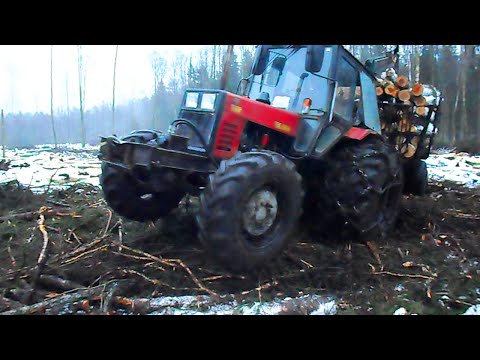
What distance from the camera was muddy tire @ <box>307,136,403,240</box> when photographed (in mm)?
5324

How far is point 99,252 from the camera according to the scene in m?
4.95

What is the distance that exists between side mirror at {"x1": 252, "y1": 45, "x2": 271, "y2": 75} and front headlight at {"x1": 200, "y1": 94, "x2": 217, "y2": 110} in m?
1.41

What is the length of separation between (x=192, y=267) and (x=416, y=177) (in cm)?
490

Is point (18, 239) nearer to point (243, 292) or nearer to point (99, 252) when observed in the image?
point (99, 252)

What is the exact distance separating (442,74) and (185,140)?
2546 centimetres

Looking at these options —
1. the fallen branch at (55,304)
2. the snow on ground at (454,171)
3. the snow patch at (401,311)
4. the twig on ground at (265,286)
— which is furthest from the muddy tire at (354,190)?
the snow on ground at (454,171)

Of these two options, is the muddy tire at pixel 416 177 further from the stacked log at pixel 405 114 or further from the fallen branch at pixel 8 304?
the fallen branch at pixel 8 304

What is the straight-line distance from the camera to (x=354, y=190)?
527cm

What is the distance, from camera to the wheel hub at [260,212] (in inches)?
169

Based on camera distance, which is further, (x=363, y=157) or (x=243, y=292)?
(x=363, y=157)

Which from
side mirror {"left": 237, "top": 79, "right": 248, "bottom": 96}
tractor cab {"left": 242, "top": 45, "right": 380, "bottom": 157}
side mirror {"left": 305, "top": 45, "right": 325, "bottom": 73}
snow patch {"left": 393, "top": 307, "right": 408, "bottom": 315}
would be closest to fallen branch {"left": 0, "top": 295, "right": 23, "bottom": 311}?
snow patch {"left": 393, "top": 307, "right": 408, "bottom": 315}

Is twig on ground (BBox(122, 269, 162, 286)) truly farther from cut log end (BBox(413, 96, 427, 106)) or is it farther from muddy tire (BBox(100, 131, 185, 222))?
cut log end (BBox(413, 96, 427, 106))
